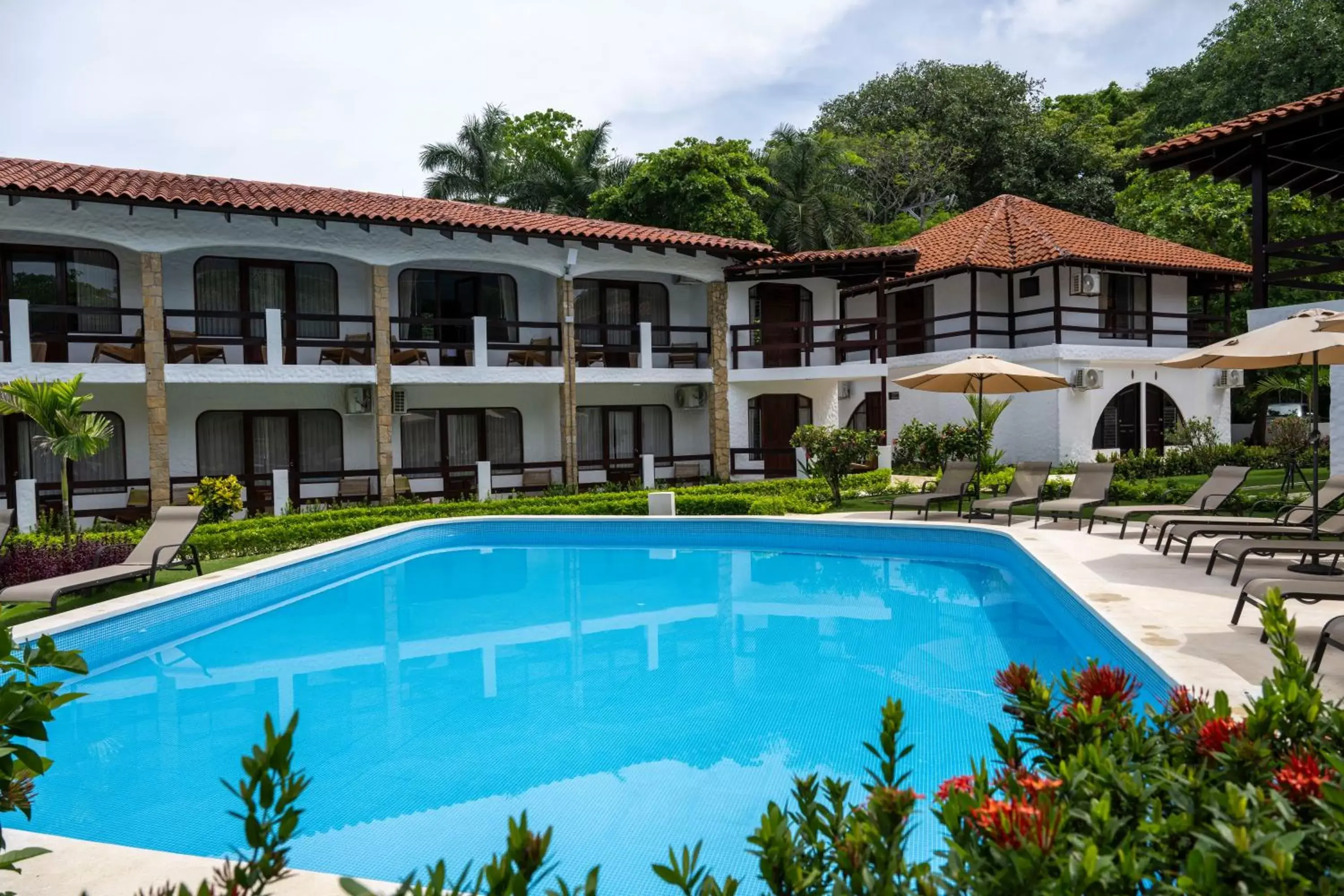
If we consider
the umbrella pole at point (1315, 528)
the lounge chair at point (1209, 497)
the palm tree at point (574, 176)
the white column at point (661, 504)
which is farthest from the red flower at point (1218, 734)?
the palm tree at point (574, 176)

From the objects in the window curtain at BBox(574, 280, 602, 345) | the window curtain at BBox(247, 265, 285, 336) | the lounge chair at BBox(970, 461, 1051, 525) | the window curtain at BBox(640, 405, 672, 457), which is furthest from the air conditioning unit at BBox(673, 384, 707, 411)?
the window curtain at BBox(247, 265, 285, 336)

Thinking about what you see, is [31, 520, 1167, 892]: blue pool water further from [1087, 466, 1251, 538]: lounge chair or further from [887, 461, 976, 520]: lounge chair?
[1087, 466, 1251, 538]: lounge chair

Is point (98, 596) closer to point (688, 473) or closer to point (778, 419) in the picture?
point (688, 473)

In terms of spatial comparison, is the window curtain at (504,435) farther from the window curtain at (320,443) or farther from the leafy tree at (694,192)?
the leafy tree at (694,192)

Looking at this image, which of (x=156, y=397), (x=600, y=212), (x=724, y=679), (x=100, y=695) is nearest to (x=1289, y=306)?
(x=724, y=679)

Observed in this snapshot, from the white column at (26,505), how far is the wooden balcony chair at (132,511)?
164 cm

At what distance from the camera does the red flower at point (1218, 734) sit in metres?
2.60

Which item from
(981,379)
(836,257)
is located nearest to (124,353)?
(836,257)

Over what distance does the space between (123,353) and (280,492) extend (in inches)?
151

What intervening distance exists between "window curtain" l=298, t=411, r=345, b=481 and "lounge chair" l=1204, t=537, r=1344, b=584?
1614 centimetres

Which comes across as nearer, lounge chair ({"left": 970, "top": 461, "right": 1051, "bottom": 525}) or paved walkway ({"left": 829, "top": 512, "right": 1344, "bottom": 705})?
paved walkway ({"left": 829, "top": 512, "right": 1344, "bottom": 705})

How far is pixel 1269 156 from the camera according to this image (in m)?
13.1

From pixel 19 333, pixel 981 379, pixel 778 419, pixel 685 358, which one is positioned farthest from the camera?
pixel 778 419

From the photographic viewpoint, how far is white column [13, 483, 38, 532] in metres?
15.0
